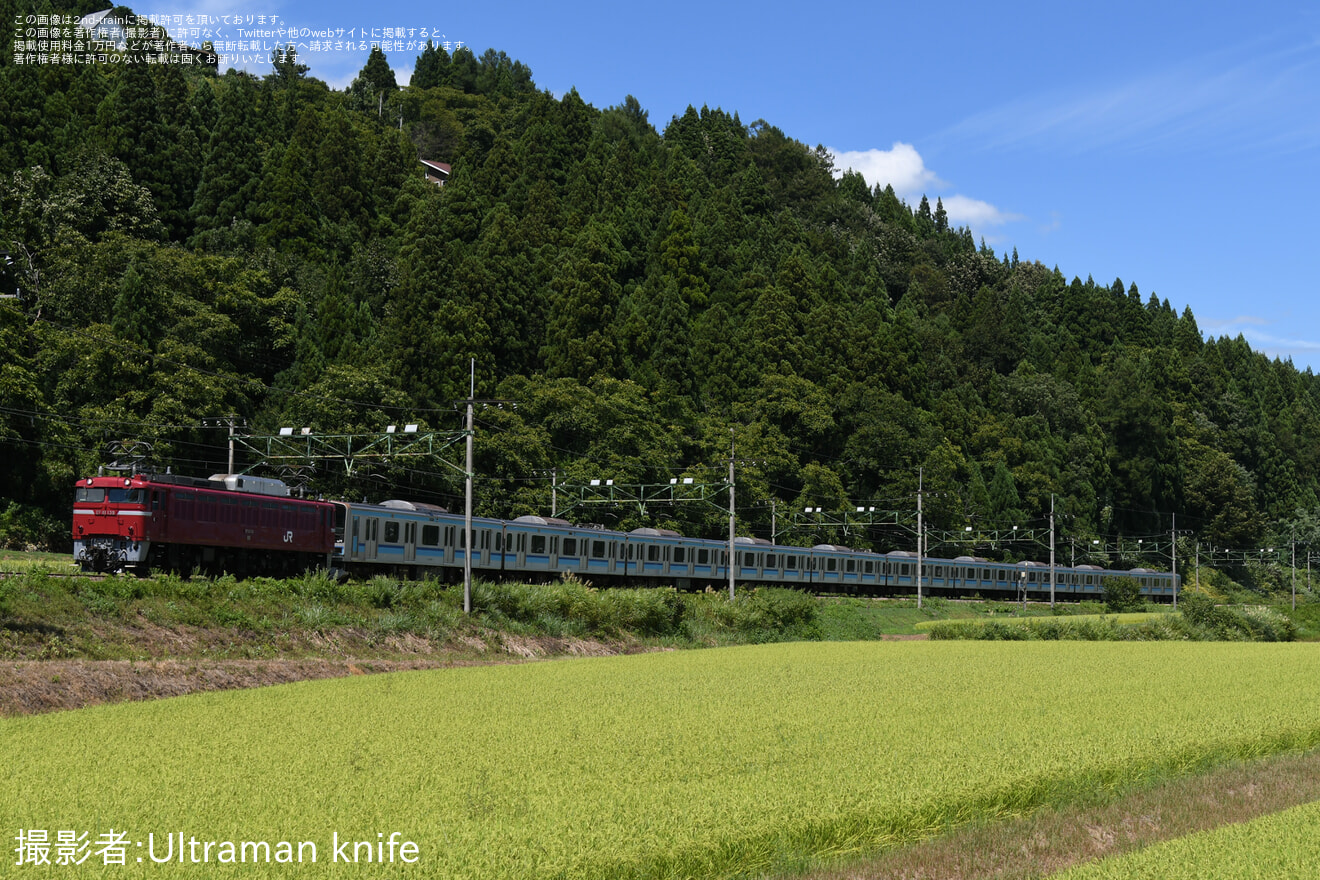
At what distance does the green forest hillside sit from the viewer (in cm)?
5647

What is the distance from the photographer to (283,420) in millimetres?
57219

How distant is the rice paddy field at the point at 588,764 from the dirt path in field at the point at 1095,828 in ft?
0.93

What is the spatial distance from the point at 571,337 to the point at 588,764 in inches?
2648

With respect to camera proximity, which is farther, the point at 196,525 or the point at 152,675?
the point at 196,525

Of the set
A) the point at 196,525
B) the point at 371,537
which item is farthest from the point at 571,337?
the point at 196,525

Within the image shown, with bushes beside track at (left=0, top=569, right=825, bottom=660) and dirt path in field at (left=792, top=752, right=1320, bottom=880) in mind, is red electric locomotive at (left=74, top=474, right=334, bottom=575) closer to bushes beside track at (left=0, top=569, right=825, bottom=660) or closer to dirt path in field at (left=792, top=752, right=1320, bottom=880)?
bushes beside track at (left=0, top=569, right=825, bottom=660)

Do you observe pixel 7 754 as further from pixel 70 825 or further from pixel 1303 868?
pixel 1303 868

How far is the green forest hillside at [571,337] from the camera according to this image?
56469 mm

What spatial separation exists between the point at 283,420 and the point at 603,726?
1778 inches

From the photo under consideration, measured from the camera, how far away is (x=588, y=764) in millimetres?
12680

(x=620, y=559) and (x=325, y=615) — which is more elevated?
(x=620, y=559)

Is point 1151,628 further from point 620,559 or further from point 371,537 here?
point 371,537

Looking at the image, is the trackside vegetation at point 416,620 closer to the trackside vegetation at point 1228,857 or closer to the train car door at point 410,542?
the train car door at point 410,542

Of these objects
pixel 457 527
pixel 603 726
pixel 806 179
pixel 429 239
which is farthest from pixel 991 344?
pixel 603 726
